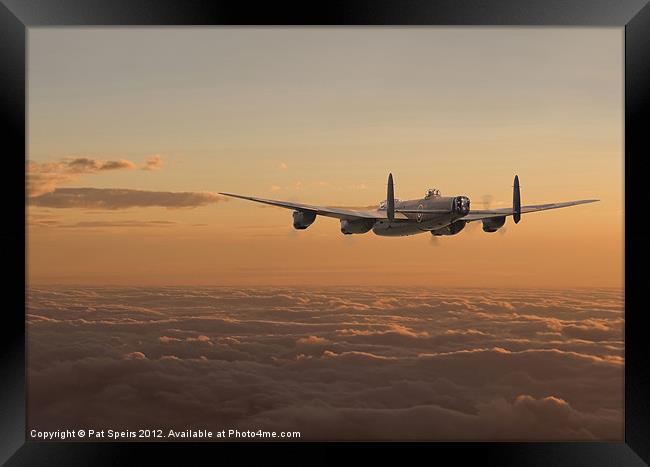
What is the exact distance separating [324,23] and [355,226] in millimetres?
4987

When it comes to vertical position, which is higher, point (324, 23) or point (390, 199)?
point (324, 23)

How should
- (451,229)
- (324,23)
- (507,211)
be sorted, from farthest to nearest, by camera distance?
(451,229) → (507,211) → (324,23)

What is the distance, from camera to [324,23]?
1090 cm

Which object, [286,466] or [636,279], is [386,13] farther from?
[286,466]

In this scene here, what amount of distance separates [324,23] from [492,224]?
6935 millimetres

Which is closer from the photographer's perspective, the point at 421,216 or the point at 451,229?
the point at 421,216

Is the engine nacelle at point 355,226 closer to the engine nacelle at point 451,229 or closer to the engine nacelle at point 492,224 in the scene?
the engine nacelle at point 451,229

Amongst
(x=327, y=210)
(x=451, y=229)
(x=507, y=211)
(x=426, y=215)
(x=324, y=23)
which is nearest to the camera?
(x=324, y=23)

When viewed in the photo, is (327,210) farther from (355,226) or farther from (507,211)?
(507,211)

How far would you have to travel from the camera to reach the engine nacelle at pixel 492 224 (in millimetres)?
15461

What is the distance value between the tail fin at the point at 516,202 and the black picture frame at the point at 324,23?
107 inches

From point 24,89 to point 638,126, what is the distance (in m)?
10.3

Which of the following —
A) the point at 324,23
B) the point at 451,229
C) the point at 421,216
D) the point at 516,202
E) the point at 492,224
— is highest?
the point at 324,23

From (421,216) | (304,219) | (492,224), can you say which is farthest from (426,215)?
(304,219)
